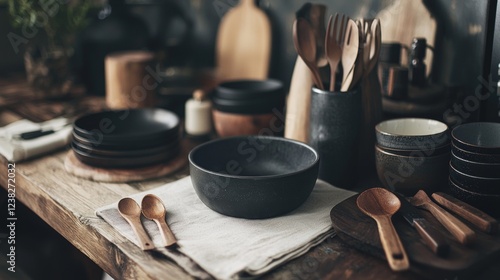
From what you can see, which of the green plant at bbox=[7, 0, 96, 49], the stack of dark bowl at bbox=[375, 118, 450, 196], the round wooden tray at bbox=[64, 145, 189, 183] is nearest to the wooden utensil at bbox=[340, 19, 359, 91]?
the stack of dark bowl at bbox=[375, 118, 450, 196]

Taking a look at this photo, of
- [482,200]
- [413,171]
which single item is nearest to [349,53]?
[413,171]

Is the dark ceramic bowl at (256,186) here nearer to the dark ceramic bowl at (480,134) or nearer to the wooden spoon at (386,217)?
the wooden spoon at (386,217)

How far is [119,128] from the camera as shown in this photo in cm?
138

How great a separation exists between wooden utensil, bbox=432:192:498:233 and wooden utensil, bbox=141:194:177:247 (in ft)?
1.51

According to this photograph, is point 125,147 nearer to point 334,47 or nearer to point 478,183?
point 334,47

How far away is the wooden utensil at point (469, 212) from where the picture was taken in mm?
854

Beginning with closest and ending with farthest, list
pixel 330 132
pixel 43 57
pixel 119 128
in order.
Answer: pixel 330 132, pixel 119 128, pixel 43 57

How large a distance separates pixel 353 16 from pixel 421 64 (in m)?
0.34

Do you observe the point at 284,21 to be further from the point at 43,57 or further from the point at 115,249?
the point at 115,249

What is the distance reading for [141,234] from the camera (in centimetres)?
90

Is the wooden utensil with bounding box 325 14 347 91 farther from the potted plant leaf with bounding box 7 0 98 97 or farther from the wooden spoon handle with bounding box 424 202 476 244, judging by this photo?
the potted plant leaf with bounding box 7 0 98 97

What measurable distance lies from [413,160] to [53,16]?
123 centimetres

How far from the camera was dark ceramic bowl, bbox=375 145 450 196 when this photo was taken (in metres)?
0.99

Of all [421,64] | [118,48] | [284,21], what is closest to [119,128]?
[118,48]
